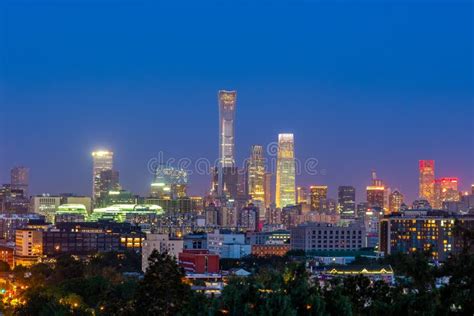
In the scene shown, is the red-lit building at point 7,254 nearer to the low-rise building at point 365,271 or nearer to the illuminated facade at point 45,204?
the low-rise building at point 365,271

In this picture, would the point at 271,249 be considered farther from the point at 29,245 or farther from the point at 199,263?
the point at 199,263

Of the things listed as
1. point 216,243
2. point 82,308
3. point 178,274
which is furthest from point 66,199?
point 178,274

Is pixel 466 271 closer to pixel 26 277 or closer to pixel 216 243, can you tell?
pixel 26 277

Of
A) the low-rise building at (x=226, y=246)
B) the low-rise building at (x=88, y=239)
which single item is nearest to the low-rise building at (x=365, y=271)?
the low-rise building at (x=226, y=246)

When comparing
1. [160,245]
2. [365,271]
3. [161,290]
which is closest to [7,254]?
[160,245]

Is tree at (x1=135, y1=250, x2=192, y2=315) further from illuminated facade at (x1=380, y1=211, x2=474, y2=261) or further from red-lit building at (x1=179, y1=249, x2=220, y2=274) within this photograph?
illuminated facade at (x1=380, y1=211, x2=474, y2=261)

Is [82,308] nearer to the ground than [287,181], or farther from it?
nearer to the ground
